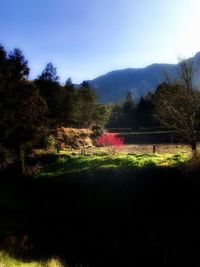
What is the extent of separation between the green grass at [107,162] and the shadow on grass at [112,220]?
0.73 metres

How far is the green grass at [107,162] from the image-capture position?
23438 millimetres

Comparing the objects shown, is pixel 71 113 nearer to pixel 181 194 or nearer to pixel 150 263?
pixel 181 194

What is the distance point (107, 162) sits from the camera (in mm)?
26656

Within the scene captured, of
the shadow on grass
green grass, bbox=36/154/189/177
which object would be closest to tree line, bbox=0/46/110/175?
green grass, bbox=36/154/189/177

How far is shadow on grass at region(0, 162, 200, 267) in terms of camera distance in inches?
650

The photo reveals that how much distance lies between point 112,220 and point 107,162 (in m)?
7.51

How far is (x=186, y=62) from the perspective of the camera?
26.1 meters

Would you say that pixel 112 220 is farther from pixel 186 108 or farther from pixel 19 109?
pixel 19 109

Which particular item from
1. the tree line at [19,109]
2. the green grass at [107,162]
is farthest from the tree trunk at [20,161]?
the green grass at [107,162]

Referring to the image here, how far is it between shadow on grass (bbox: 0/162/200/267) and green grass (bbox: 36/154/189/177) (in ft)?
2.40

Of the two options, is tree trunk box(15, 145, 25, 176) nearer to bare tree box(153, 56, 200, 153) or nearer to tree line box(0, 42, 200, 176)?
tree line box(0, 42, 200, 176)

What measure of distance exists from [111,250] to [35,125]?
15261mm

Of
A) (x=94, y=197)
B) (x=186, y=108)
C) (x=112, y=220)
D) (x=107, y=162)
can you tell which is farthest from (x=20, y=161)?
(x=186, y=108)

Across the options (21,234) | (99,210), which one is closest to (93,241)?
(99,210)
